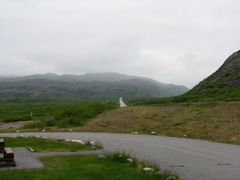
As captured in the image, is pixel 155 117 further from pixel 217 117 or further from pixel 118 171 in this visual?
pixel 118 171

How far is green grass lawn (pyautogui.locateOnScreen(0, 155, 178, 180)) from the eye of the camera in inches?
520

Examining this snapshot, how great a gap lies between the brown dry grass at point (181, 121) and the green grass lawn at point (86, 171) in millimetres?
10873

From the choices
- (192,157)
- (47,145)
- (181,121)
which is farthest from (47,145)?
(181,121)

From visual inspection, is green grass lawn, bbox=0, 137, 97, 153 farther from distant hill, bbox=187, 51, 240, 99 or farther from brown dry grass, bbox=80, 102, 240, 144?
distant hill, bbox=187, 51, 240, 99

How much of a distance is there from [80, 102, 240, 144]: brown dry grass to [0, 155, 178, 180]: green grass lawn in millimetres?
10873

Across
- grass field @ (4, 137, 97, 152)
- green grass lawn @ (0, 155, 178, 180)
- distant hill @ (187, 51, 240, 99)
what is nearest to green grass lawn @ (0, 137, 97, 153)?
grass field @ (4, 137, 97, 152)

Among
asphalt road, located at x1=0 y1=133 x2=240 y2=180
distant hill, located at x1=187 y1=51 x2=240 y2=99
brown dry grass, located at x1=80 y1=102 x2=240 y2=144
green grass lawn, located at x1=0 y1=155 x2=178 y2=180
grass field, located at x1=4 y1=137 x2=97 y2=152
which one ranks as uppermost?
distant hill, located at x1=187 y1=51 x2=240 y2=99

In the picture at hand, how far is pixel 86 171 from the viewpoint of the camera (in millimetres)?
14258

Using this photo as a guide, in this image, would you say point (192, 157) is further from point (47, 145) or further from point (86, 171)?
point (47, 145)

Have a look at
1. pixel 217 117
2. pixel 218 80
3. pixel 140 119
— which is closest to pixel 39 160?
pixel 217 117

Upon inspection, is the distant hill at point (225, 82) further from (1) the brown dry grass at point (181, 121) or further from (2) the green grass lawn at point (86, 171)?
(2) the green grass lawn at point (86, 171)

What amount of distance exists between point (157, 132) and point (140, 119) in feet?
23.4

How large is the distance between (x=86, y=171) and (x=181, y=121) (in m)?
22.2

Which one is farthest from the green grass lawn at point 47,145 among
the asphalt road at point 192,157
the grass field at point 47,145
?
the asphalt road at point 192,157
